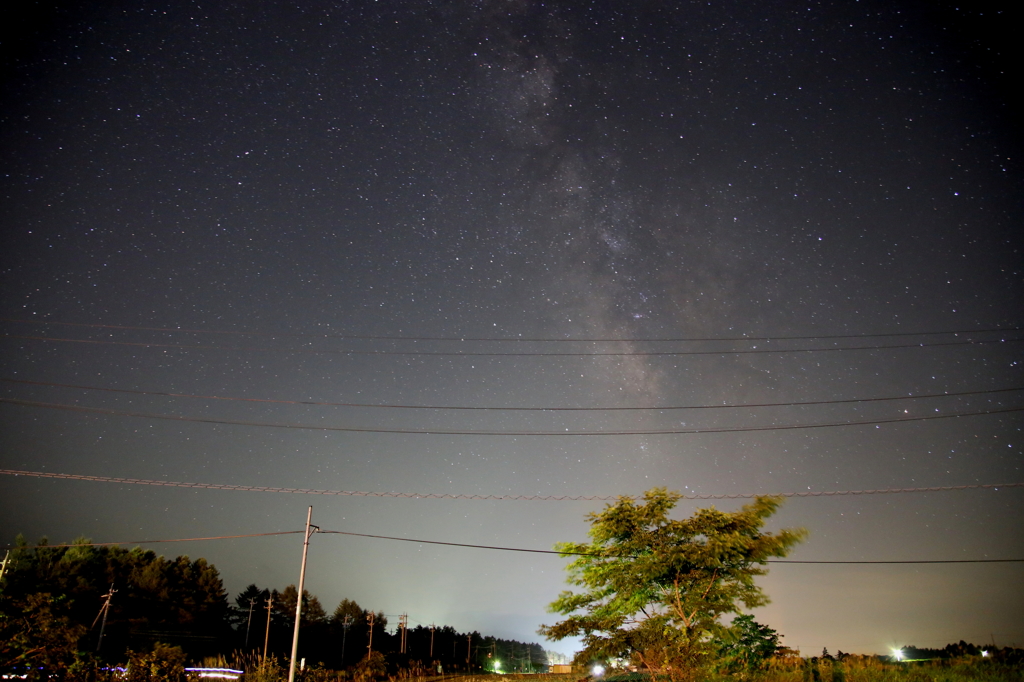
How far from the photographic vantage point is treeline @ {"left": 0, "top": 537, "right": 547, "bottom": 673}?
19766 millimetres

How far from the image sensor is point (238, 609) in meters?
92.4

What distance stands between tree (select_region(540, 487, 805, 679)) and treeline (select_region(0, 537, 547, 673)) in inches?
670

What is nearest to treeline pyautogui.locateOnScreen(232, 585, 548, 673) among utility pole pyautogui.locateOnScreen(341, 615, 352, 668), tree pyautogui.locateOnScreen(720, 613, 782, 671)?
utility pole pyautogui.locateOnScreen(341, 615, 352, 668)

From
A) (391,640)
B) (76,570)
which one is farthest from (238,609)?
(76,570)

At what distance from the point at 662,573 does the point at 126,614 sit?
55.1 m

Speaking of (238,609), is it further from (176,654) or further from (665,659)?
(665,659)

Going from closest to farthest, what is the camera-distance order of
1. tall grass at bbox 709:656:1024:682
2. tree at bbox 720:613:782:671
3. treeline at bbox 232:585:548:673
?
tall grass at bbox 709:656:1024:682
tree at bbox 720:613:782:671
treeline at bbox 232:585:548:673

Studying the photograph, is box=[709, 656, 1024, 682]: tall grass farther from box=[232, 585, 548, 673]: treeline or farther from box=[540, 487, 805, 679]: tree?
box=[232, 585, 548, 673]: treeline

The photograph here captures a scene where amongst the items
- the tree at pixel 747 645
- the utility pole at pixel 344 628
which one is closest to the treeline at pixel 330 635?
the utility pole at pixel 344 628

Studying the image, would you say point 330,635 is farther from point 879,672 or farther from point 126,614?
point 879,672

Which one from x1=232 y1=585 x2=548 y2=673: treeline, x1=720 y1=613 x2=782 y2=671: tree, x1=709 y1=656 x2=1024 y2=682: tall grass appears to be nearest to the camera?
x1=709 y1=656 x2=1024 y2=682: tall grass

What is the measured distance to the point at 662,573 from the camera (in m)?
24.3

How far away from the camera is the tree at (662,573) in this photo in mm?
23938

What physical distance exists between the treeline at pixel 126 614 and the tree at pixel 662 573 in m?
17.0
